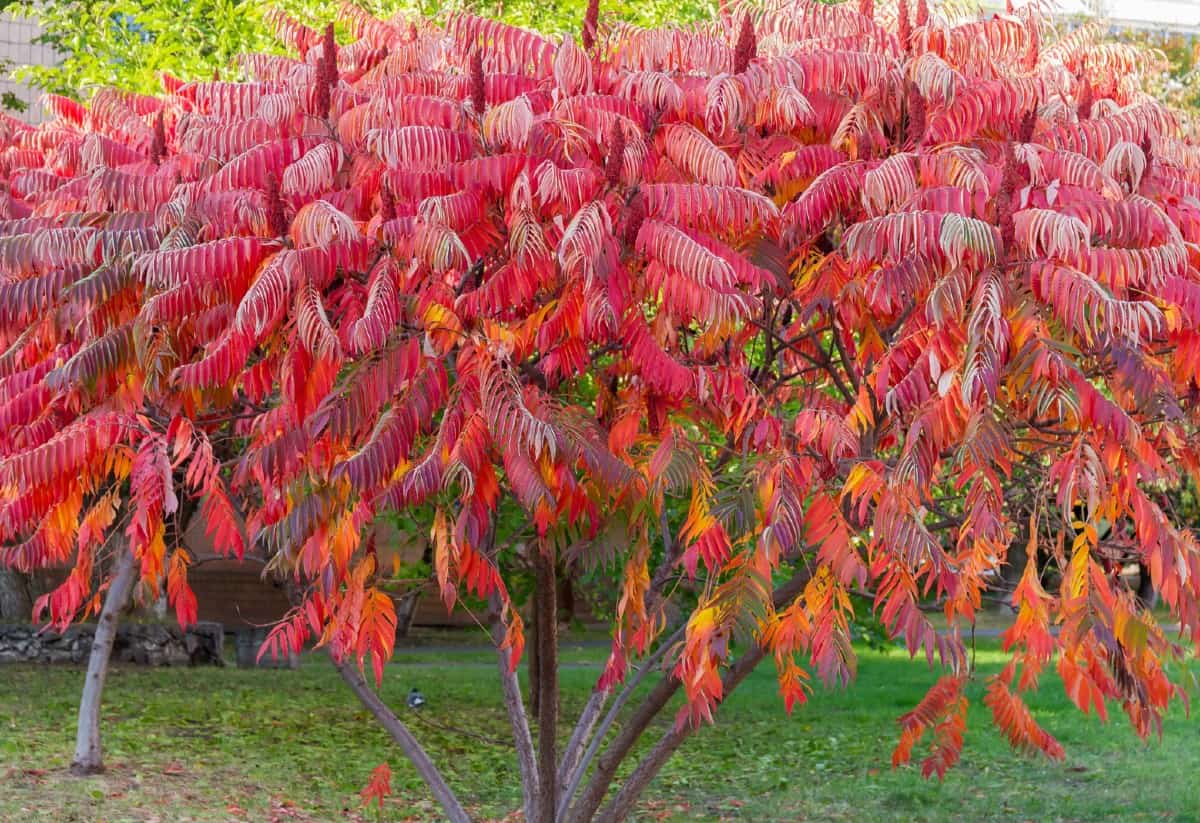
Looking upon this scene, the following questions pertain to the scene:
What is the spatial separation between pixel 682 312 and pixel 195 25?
40.3 feet

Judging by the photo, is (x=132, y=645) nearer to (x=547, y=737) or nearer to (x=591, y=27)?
(x=547, y=737)

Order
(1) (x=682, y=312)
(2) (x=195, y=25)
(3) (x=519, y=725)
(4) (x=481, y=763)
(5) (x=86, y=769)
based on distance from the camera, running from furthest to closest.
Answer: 1. (2) (x=195, y=25)
2. (4) (x=481, y=763)
3. (5) (x=86, y=769)
4. (3) (x=519, y=725)
5. (1) (x=682, y=312)

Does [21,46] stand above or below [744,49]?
above

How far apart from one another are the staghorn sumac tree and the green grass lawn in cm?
344

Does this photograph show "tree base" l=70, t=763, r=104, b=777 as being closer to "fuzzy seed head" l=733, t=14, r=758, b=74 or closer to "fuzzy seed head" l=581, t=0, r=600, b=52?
"fuzzy seed head" l=581, t=0, r=600, b=52

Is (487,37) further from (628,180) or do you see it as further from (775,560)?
(775,560)

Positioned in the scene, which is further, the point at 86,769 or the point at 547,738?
the point at 86,769

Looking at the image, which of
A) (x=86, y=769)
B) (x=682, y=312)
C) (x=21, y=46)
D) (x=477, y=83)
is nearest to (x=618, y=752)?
(x=682, y=312)

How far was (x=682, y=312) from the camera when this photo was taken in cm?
521

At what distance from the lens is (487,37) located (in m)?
6.12

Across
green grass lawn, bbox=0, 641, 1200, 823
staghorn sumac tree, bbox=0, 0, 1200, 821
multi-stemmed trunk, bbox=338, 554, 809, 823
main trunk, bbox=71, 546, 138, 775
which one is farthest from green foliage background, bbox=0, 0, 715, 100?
staghorn sumac tree, bbox=0, 0, 1200, 821

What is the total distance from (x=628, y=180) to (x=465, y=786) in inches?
330

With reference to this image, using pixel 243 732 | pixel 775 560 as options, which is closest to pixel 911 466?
pixel 775 560

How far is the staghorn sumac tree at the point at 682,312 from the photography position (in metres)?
4.79
